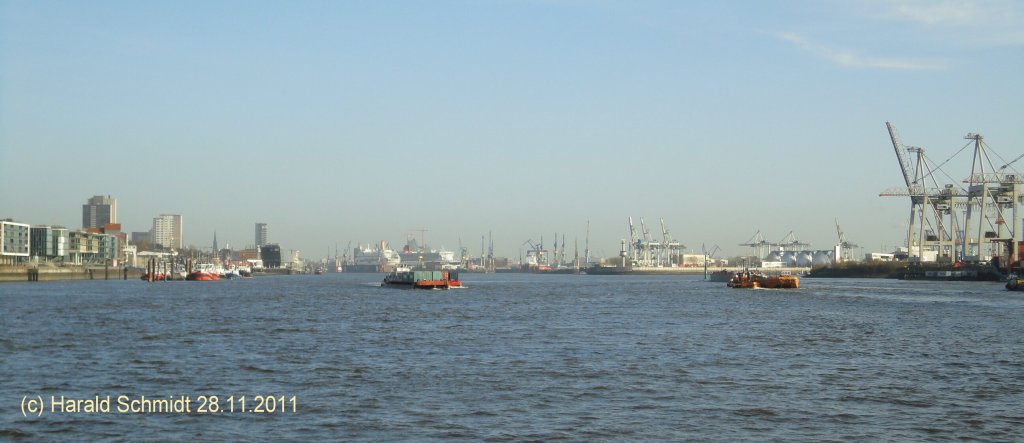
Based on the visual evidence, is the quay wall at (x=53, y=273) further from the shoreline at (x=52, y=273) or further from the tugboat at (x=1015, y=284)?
the tugboat at (x=1015, y=284)

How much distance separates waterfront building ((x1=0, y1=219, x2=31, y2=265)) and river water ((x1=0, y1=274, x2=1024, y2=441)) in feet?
424

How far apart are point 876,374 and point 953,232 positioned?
15535 centimetres

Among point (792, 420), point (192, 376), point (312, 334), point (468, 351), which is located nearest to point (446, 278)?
point (312, 334)

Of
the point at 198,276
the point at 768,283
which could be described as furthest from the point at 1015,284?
the point at 198,276

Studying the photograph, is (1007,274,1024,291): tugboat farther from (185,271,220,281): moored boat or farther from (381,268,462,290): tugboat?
(185,271,220,281): moored boat

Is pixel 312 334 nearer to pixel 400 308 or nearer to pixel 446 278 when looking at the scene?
pixel 400 308

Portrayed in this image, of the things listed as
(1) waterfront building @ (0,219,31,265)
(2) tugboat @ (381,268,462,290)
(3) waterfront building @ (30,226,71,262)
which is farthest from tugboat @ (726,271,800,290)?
(3) waterfront building @ (30,226,71,262)

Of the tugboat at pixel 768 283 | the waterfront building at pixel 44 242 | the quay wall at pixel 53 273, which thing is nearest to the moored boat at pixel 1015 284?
the tugboat at pixel 768 283

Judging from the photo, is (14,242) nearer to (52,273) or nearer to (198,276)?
(52,273)

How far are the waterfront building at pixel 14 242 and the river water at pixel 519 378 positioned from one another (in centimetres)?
12935

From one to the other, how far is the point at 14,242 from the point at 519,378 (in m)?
171

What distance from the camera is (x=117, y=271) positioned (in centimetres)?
18650

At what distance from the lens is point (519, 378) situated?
28.3 meters

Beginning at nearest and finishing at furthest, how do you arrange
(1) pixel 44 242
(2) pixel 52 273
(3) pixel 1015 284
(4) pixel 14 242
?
1. (3) pixel 1015 284
2. (2) pixel 52 273
3. (4) pixel 14 242
4. (1) pixel 44 242
